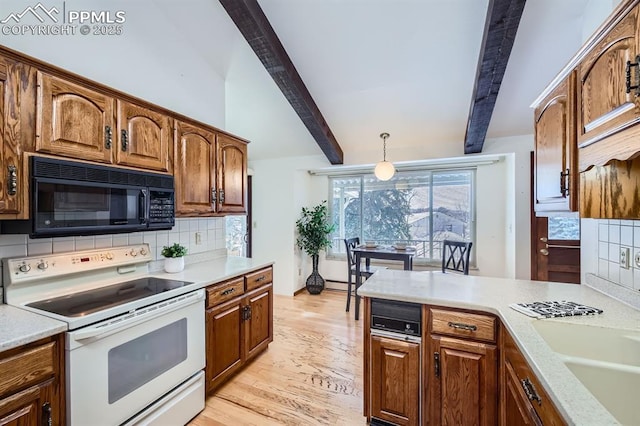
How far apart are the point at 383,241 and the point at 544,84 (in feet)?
9.80

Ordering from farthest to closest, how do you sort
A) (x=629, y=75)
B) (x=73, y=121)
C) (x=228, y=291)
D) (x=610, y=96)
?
(x=228, y=291)
(x=73, y=121)
(x=610, y=96)
(x=629, y=75)

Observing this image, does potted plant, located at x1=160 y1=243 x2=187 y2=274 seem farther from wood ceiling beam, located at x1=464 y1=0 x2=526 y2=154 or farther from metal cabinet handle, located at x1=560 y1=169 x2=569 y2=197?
wood ceiling beam, located at x1=464 y1=0 x2=526 y2=154

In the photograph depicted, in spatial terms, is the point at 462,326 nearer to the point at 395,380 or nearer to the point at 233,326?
the point at 395,380

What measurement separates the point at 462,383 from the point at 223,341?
168 centimetres

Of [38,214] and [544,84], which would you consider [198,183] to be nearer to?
[38,214]

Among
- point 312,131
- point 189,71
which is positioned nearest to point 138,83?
point 189,71

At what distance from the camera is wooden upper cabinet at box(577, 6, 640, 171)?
945mm

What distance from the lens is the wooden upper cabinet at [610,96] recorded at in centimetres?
95

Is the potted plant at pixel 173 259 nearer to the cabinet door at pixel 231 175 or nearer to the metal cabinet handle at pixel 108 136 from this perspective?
the cabinet door at pixel 231 175

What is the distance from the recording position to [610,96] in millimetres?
1065

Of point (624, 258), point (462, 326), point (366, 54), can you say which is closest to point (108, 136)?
point (366, 54)

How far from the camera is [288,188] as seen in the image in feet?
15.1

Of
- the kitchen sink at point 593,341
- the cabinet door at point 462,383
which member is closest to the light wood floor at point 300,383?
the cabinet door at point 462,383

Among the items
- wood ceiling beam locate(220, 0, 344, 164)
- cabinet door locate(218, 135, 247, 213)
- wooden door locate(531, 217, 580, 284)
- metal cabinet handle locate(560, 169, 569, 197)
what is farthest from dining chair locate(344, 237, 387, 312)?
metal cabinet handle locate(560, 169, 569, 197)
